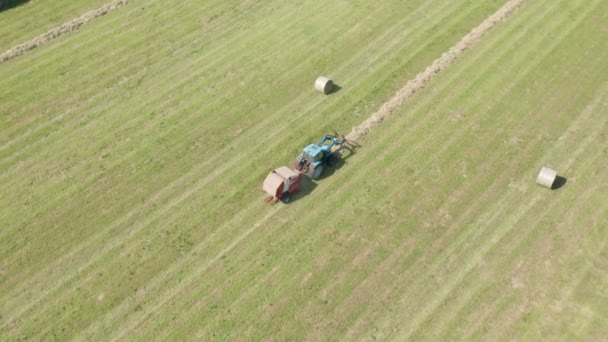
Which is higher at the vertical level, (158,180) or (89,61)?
(89,61)

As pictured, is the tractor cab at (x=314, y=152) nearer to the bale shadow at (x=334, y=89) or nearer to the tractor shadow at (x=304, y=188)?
the tractor shadow at (x=304, y=188)

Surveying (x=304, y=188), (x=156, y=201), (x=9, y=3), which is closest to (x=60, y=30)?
(x=9, y=3)

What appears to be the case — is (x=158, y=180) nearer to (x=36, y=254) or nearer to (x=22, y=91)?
(x=36, y=254)

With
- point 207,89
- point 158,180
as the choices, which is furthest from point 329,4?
point 158,180

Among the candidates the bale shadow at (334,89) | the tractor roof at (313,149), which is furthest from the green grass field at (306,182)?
the tractor roof at (313,149)

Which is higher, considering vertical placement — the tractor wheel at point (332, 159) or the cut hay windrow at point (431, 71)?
the cut hay windrow at point (431, 71)

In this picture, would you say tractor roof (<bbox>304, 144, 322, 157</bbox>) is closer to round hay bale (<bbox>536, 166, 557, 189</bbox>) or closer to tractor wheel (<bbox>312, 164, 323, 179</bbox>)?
tractor wheel (<bbox>312, 164, 323, 179</bbox>)

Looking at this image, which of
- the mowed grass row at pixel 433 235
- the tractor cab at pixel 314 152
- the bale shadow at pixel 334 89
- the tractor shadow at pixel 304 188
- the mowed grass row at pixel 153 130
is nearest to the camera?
the mowed grass row at pixel 433 235
